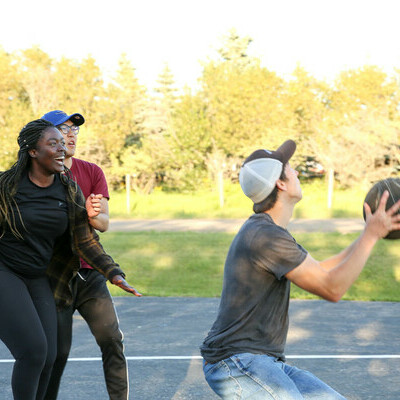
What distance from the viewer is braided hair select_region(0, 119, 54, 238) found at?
3.93m

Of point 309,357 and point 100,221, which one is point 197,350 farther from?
point 100,221

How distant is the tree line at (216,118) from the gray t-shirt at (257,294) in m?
26.0

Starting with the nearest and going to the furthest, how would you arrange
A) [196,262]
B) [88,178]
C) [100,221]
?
[100,221], [88,178], [196,262]

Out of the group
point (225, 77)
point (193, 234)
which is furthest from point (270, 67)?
point (193, 234)

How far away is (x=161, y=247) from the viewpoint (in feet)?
45.1

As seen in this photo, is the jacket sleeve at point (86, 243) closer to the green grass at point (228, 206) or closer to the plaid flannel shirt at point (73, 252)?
the plaid flannel shirt at point (73, 252)

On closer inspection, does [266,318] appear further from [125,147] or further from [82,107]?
[125,147]

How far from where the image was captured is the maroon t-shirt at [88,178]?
473cm

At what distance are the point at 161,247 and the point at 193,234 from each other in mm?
2093

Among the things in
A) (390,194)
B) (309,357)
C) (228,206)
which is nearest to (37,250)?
(390,194)

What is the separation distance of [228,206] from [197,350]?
719 inches

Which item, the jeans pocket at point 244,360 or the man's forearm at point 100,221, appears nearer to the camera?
the jeans pocket at point 244,360

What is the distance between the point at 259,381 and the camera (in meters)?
2.87

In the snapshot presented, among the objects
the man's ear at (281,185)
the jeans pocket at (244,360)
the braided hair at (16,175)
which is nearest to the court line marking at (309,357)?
the braided hair at (16,175)
